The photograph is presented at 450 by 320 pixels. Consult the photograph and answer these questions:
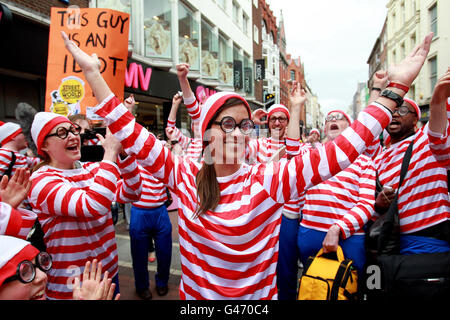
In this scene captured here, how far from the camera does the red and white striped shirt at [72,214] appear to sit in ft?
5.58

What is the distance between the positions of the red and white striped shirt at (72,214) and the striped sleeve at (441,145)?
221 centimetres

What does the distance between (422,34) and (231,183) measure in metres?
20.8

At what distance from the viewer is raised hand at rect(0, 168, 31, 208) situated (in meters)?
1.51

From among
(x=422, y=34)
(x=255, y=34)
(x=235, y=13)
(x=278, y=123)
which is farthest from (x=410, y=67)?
(x=255, y=34)

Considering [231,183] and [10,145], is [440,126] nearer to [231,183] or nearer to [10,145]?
[231,183]

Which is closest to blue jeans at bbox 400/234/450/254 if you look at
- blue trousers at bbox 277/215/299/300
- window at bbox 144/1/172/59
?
blue trousers at bbox 277/215/299/300

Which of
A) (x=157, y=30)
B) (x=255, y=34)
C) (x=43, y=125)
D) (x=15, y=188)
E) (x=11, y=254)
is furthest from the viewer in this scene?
(x=255, y=34)

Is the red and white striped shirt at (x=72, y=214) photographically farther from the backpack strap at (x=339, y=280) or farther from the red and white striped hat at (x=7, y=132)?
the red and white striped hat at (x=7, y=132)

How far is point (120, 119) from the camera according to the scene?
1.34m

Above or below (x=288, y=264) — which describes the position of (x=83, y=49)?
above

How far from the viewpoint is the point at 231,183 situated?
1429mm

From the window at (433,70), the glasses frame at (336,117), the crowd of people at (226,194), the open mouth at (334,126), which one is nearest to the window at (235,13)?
the window at (433,70)

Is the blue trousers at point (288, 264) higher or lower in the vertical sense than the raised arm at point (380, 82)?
lower

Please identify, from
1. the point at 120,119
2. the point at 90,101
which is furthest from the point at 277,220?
the point at 90,101
